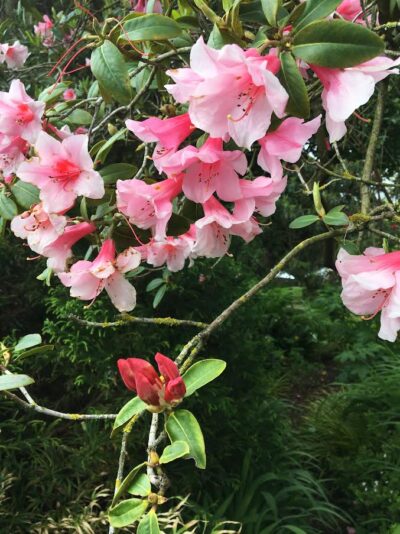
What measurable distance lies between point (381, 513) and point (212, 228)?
7.05ft

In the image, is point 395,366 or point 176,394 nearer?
point 176,394

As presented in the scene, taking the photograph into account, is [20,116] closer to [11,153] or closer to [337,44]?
[11,153]

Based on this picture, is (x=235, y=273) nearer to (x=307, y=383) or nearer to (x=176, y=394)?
→ (x=176, y=394)

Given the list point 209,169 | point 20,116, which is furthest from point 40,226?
point 209,169

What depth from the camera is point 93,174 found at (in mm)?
682

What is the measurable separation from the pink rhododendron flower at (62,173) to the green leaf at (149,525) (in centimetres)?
35

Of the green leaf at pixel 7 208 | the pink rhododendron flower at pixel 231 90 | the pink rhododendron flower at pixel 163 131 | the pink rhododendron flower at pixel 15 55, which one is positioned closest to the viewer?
the pink rhododendron flower at pixel 231 90

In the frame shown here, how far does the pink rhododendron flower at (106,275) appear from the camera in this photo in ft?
2.43

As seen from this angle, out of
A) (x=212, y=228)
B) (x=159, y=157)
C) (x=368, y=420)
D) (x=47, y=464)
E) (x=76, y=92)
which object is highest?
(x=159, y=157)

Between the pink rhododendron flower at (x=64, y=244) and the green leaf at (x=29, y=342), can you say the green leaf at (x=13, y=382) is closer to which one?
the pink rhododendron flower at (x=64, y=244)

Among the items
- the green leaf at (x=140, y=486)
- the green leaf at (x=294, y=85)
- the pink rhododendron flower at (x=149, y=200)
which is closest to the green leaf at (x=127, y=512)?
the green leaf at (x=140, y=486)

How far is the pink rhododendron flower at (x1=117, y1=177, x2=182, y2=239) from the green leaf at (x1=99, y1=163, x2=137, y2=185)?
13 cm

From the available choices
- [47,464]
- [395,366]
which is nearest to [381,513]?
[395,366]

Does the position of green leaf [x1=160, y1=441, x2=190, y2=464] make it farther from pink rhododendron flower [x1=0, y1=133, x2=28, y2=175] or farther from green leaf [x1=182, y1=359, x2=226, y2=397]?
pink rhododendron flower [x1=0, y1=133, x2=28, y2=175]
